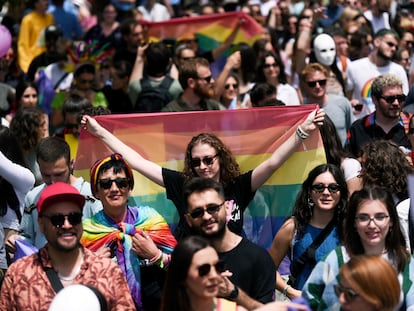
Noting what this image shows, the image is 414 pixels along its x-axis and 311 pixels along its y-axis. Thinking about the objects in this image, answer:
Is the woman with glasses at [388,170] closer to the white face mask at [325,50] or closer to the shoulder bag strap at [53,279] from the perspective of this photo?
the shoulder bag strap at [53,279]

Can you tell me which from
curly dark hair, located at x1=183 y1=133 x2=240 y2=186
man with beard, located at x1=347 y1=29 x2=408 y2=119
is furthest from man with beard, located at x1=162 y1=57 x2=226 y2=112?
curly dark hair, located at x1=183 y1=133 x2=240 y2=186

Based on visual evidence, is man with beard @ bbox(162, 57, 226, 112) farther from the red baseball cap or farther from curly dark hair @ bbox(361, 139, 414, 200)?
the red baseball cap

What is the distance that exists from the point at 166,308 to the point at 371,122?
4.42 metres

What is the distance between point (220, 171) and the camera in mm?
7688

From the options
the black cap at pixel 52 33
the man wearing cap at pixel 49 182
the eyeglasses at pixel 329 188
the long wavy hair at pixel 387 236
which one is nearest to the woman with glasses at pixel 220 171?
the man wearing cap at pixel 49 182

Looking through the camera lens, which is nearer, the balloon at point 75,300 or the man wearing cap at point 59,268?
the balloon at point 75,300

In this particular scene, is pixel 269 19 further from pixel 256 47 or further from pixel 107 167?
pixel 107 167

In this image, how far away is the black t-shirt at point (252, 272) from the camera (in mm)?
6406

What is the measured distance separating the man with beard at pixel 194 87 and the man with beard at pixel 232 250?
13.3 ft

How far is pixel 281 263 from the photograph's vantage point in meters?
8.01

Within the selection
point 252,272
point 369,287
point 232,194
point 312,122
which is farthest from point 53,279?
point 312,122

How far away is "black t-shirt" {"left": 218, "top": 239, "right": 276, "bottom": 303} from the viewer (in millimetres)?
6406

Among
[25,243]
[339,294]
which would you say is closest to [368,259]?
[339,294]

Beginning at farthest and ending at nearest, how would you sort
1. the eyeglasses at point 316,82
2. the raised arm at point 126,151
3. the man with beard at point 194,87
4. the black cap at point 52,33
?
the black cap at point 52,33 < the man with beard at point 194,87 < the eyeglasses at point 316,82 < the raised arm at point 126,151
